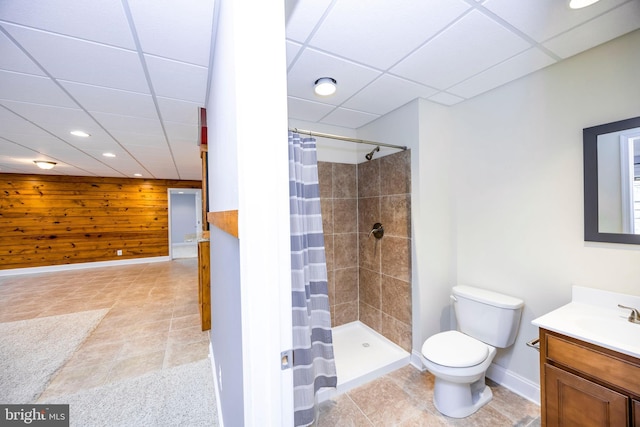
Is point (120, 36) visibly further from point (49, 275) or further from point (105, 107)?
point (49, 275)

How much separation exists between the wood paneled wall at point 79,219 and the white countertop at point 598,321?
7358mm

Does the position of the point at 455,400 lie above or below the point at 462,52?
below

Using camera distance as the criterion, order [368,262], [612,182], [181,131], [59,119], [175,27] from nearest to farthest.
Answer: [175,27] < [612,182] < [59,119] < [368,262] < [181,131]

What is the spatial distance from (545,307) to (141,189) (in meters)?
7.65

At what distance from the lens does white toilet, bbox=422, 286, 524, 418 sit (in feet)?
4.92

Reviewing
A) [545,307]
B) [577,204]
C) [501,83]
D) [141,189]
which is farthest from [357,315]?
[141,189]

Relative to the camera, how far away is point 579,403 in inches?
43.0

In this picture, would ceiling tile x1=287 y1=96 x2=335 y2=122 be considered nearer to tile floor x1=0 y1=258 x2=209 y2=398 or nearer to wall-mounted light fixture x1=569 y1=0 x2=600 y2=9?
wall-mounted light fixture x1=569 y1=0 x2=600 y2=9

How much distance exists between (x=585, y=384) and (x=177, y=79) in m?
2.80

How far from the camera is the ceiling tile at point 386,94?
175cm

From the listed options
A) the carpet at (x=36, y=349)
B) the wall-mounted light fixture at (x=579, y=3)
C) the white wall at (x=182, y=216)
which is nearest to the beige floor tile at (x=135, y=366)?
the carpet at (x=36, y=349)

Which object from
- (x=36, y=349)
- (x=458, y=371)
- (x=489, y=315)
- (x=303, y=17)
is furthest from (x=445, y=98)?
(x=36, y=349)

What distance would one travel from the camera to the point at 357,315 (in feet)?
8.74

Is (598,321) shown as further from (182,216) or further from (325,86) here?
(182,216)
